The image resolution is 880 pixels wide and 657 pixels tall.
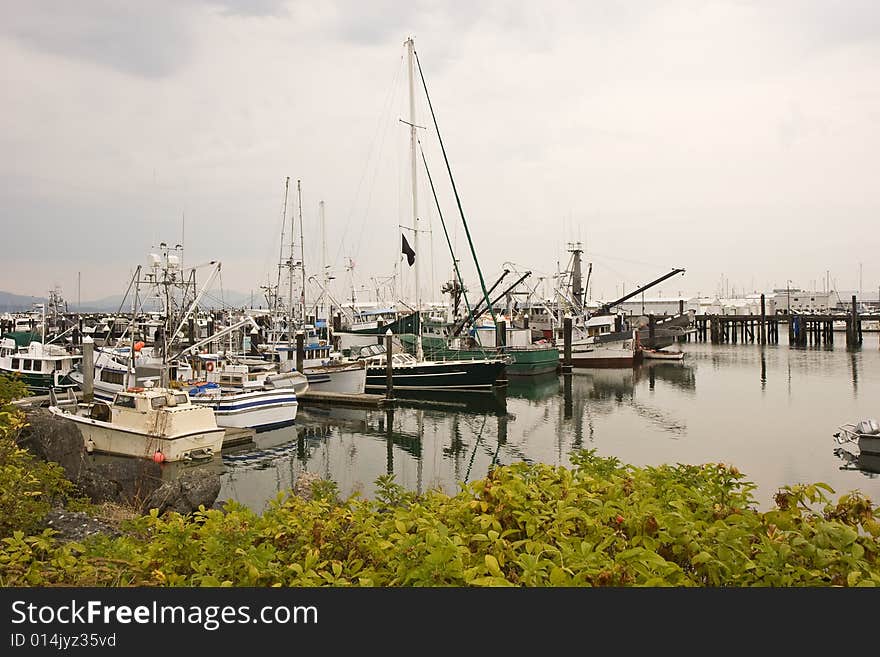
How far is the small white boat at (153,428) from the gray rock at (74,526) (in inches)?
388

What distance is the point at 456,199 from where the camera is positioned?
35000 mm

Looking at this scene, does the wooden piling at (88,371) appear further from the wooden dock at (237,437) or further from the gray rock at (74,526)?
the gray rock at (74,526)

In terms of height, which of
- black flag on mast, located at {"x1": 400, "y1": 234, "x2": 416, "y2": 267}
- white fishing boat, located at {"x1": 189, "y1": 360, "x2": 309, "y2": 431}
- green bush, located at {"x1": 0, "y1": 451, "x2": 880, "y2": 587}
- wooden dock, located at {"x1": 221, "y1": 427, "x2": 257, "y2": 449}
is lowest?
wooden dock, located at {"x1": 221, "y1": 427, "x2": 257, "y2": 449}

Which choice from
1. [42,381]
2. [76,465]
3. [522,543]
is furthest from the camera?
[42,381]

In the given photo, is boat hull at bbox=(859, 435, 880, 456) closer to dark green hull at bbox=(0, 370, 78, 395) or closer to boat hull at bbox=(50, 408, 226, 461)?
boat hull at bbox=(50, 408, 226, 461)

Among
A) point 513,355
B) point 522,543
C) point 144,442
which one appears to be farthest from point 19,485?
point 513,355

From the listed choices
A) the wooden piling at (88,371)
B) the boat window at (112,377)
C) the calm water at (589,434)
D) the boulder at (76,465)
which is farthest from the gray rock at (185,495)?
the boat window at (112,377)

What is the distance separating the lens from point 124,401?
59.9ft

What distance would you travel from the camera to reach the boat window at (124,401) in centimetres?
1814

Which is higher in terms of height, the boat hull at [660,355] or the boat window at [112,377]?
the boat window at [112,377]

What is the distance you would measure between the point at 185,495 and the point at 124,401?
333 inches

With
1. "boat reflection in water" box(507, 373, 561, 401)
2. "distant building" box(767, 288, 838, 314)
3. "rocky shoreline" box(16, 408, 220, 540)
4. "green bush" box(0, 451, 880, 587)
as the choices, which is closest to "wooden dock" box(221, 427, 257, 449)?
"rocky shoreline" box(16, 408, 220, 540)

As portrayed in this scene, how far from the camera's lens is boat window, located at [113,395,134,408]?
59.5 feet

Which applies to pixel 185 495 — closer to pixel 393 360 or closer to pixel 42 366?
pixel 42 366
